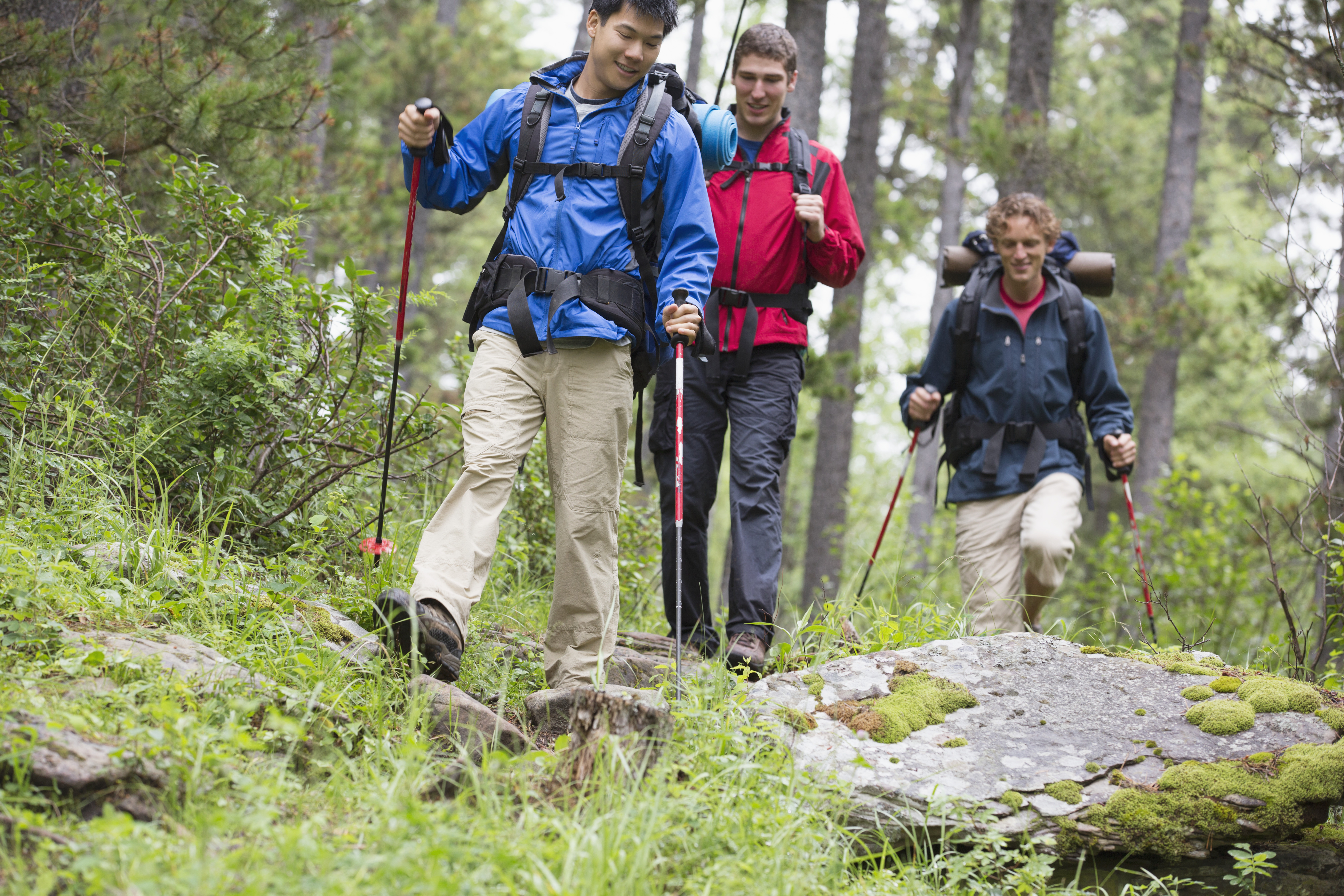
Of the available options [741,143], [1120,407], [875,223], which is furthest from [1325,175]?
[741,143]

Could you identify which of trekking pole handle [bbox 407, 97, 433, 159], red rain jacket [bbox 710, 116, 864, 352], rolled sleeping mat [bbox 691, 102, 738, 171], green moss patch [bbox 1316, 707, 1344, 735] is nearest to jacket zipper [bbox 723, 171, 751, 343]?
red rain jacket [bbox 710, 116, 864, 352]

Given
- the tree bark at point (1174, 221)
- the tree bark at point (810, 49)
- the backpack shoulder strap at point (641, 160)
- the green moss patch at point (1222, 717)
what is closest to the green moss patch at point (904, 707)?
the green moss patch at point (1222, 717)

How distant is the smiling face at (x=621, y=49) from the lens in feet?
12.7

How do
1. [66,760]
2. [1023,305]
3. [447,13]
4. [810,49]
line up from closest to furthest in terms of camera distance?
[66,760], [1023,305], [810,49], [447,13]

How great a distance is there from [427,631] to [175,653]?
75 cm

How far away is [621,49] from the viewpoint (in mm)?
3875

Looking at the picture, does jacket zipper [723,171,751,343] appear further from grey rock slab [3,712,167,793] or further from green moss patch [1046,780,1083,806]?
grey rock slab [3,712,167,793]

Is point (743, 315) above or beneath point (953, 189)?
beneath

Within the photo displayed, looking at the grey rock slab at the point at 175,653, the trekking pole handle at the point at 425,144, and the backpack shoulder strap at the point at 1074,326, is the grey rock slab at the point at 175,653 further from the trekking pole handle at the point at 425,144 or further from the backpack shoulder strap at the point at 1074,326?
the backpack shoulder strap at the point at 1074,326

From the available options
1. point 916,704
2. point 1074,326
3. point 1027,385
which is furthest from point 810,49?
point 916,704

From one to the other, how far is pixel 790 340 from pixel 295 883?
3.35m

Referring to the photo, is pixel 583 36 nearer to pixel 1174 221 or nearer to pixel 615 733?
pixel 615 733

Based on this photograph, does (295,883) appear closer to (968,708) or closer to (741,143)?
(968,708)

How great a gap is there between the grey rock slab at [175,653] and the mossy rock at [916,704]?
2.03 meters
